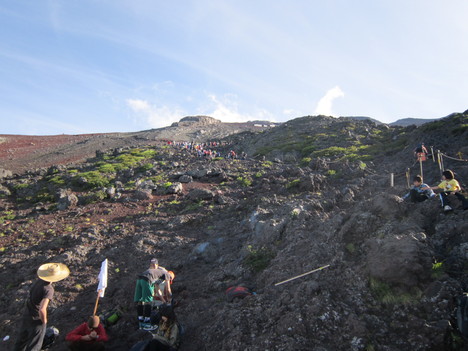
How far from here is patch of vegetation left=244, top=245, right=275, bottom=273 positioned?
7638 mm

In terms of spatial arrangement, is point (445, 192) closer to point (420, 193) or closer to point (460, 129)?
point (420, 193)

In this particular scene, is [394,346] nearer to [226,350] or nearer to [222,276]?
[226,350]

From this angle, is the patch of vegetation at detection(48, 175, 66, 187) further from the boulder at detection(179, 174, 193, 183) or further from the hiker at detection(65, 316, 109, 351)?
the hiker at detection(65, 316, 109, 351)

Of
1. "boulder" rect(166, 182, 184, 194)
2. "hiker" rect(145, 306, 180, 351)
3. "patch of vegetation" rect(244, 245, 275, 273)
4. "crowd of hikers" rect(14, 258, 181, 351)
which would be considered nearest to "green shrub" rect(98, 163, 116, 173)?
"boulder" rect(166, 182, 184, 194)

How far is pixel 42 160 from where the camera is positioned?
41.8m

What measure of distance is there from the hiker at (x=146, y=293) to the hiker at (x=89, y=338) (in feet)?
2.26

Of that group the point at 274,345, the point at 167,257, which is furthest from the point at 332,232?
the point at 167,257

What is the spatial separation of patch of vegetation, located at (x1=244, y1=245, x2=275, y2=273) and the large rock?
2632 mm

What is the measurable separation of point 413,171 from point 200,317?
11267mm

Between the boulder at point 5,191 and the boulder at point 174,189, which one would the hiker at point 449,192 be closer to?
the boulder at point 174,189

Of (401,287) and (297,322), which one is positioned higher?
(401,287)

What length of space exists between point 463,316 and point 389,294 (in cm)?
113

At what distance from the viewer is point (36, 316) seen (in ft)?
17.4

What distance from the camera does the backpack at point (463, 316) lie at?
396 centimetres
